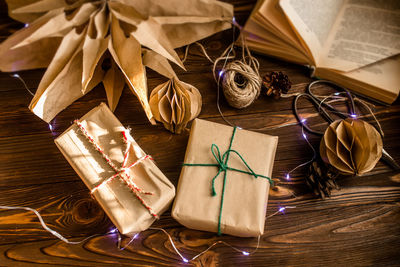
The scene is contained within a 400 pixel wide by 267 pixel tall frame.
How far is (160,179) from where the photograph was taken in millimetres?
881

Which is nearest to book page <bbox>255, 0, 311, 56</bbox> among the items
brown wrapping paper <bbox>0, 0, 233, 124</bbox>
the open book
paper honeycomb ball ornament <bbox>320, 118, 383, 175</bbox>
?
the open book

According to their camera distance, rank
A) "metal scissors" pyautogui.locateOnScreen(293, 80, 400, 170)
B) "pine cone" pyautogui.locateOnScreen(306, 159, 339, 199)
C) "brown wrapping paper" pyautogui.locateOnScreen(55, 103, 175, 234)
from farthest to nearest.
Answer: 1. "metal scissors" pyautogui.locateOnScreen(293, 80, 400, 170)
2. "pine cone" pyautogui.locateOnScreen(306, 159, 339, 199)
3. "brown wrapping paper" pyautogui.locateOnScreen(55, 103, 175, 234)

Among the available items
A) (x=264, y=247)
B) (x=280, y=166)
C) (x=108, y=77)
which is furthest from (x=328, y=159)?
(x=108, y=77)

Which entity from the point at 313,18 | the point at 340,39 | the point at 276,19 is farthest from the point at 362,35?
the point at 276,19

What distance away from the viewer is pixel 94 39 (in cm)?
87

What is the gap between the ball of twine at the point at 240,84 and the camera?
0.97m

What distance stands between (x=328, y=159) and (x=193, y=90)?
445mm

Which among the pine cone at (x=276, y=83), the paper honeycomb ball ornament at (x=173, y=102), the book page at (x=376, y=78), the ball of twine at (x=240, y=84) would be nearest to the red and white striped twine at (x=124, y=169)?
the paper honeycomb ball ornament at (x=173, y=102)

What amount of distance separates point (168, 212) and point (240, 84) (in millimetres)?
453

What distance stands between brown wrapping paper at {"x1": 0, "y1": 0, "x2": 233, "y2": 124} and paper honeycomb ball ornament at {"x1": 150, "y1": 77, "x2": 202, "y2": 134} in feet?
0.12

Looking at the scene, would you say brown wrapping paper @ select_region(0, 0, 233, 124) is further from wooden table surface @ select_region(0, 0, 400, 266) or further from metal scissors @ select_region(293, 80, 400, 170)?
metal scissors @ select_region(293, 80, 400, 170)

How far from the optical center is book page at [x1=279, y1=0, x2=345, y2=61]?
101 cm

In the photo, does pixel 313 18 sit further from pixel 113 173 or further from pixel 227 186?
pixel 113 173

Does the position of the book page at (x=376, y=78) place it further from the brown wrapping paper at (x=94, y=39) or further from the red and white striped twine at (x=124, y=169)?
the red and white striped twine at (x=124, y=169)
